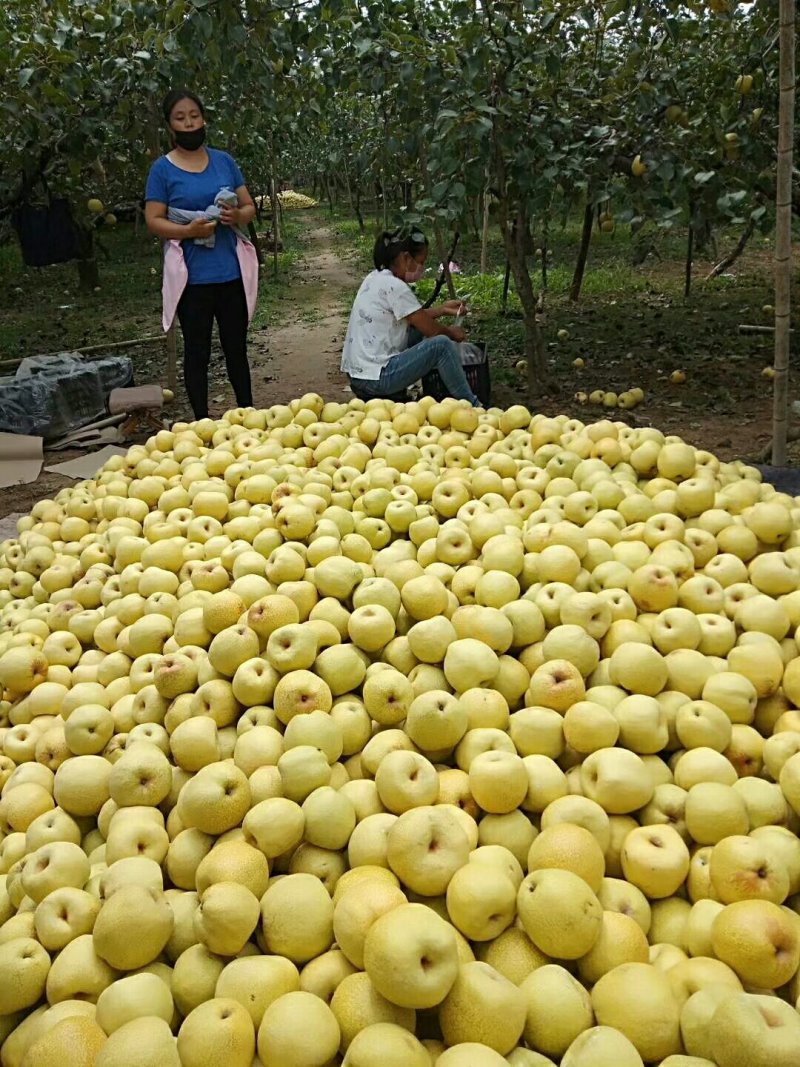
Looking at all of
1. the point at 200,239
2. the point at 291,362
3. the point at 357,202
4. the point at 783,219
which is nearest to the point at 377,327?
the point at 200,239

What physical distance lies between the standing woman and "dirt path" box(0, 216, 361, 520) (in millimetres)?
1490

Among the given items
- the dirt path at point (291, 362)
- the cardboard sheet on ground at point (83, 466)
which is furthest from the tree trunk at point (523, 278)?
the cardboard sheet on ground at point (83, 466)

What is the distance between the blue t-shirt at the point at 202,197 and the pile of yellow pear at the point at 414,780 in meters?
3.06

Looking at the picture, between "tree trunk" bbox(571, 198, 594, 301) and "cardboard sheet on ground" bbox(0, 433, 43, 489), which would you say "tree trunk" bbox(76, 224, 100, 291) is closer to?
"tree trunk" bbox(571, 198, 594, 301)

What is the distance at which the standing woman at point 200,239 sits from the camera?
16.9 ft

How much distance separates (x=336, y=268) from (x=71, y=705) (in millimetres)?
19421

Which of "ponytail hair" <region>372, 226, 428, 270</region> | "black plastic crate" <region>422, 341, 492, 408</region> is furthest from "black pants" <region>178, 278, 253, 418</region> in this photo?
"black plastic crate" <region>422, 341, 492, 408</region>

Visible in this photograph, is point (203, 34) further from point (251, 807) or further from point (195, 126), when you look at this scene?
point (251, 807)

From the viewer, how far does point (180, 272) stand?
207 inches

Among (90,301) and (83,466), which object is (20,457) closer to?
(83,466)

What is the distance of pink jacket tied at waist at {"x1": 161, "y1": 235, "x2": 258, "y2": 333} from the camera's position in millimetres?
5266

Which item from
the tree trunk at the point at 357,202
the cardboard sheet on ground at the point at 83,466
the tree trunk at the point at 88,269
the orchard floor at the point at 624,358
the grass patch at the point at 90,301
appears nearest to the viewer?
the cardboard sheet on ground at the point at 83,466

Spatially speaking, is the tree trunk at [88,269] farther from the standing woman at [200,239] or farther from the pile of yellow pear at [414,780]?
the pile of yellow pear at [414,780]

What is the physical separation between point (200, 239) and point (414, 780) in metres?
4.63
